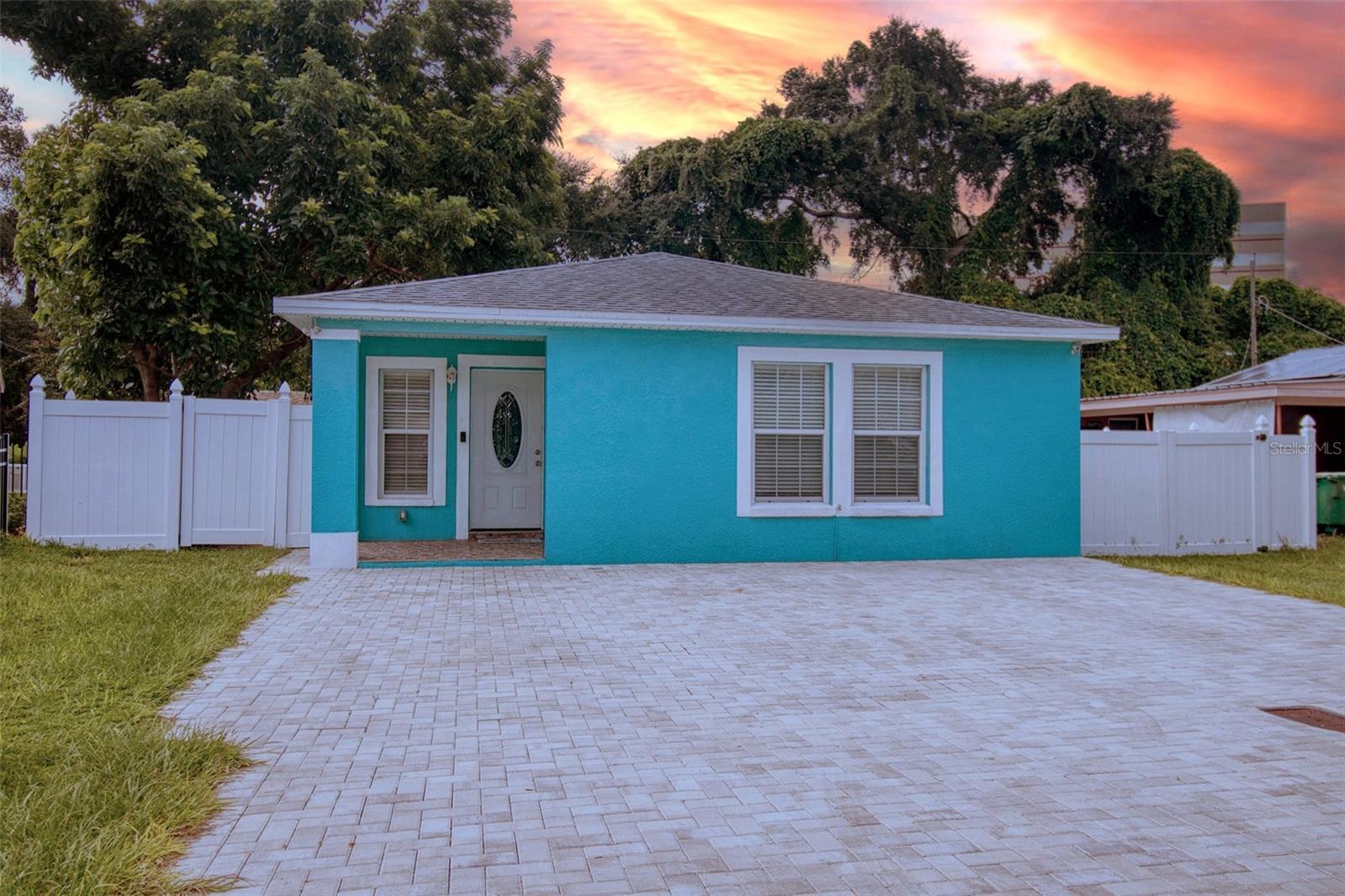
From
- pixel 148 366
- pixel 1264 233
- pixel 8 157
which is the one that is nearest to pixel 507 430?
pixel 148 366

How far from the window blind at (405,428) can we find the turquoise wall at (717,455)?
372 millimetres

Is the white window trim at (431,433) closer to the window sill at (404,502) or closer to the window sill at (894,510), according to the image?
the window sill at (404,502)

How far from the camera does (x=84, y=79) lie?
16.9 metres

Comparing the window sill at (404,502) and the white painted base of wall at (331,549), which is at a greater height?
the window sill at (404,502)

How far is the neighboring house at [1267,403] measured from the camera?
16484 millimetres

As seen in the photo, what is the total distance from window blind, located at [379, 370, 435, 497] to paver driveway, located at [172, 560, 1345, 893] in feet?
13.2

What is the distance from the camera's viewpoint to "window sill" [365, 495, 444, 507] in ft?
39.9

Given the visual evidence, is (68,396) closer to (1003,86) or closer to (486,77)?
(486,77)

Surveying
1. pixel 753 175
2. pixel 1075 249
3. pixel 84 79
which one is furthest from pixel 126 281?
pixel 1075 249

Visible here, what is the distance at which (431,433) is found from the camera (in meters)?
12.2

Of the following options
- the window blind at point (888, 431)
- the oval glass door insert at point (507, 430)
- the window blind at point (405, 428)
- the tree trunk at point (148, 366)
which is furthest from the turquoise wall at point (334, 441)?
the tree trunk at point (148, 366)

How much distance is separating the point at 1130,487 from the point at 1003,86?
77.3ft

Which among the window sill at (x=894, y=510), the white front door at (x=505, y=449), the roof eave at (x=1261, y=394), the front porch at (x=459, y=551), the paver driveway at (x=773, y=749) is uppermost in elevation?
the roof eave at (x=1261, y=394)

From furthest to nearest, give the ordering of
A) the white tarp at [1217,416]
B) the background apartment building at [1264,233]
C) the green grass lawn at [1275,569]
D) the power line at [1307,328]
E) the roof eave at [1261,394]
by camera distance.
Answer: the background apartment building at [1264,233] → the power line at [1307,328] → the white tarp at [1217,416] → the roof eave at [1261,394] → the green grass lawn at [1275,569]
